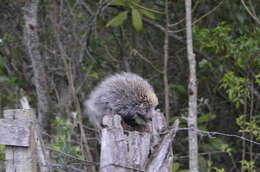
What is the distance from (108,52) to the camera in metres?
5.89

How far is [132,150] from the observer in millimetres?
2283

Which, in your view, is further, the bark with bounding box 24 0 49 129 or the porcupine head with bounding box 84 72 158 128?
the bark with bounding box 24 0 49 129

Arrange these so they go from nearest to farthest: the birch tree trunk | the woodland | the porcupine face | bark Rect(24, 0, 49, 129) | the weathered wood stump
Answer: the weathered wood stump → the porcupine face → the birch tree trunk → the woodland → bark Rect(24, 0, 49, 129)

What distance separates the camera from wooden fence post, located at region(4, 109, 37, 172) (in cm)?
227

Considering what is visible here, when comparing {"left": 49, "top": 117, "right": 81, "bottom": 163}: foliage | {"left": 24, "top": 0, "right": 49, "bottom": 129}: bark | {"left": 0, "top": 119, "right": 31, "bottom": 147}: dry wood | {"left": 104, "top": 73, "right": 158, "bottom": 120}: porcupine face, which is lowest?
{"left": 49, "top": 117, "right": 81, "bottom": 163}: foliage

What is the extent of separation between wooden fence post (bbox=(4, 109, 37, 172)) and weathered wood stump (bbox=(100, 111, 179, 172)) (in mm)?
392

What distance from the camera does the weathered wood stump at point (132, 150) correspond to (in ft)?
7.28

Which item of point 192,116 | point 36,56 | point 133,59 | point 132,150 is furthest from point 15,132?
point 133,59

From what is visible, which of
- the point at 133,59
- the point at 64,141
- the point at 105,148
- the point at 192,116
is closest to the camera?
the point at 105,148

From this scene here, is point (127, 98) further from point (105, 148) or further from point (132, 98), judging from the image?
point (105, 148)

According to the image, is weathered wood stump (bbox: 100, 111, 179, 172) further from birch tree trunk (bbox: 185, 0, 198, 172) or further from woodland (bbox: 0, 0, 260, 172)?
woodland (bbox: 0, 0, 260, 172)

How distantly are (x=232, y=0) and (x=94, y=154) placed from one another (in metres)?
2.67

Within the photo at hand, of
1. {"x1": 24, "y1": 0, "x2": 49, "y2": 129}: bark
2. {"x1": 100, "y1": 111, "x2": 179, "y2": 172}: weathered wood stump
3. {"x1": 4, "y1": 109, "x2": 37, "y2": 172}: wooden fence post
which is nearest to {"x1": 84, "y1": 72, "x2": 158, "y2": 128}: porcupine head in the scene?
{"x1": 100, "y1": 111, "x2": 179, "y2": 172}: weathered wood stump

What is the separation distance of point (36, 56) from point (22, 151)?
2.86m
